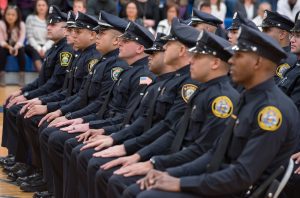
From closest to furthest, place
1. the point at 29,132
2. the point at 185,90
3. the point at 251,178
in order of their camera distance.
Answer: the point at 251,178 < the point at 185,90 < the point at 29,132

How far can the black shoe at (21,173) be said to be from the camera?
22.6 ft

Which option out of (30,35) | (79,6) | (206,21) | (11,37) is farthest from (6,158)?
(30,35)

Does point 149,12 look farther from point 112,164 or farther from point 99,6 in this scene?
point 112,164

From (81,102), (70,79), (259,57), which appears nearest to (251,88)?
(259,57)

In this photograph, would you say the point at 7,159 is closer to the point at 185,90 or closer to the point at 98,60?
the point at 98,60

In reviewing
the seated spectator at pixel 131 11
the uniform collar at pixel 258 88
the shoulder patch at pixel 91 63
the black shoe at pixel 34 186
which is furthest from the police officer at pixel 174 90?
the seated spectator at pixel 131 11

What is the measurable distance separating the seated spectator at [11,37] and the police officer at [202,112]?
8058mm

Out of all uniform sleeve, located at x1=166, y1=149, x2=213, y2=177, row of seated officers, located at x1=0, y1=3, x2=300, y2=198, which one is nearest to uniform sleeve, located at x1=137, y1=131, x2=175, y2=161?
row of seated officers, located at x1=0, y1=3, x2=300, y2=198

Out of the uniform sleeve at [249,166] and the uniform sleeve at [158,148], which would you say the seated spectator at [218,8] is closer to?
the uniform sleeve at [158,148]

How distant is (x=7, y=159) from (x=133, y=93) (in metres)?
2.22

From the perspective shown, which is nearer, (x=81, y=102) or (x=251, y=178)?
(x=251, y=178)

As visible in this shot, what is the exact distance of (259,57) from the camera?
3762mm

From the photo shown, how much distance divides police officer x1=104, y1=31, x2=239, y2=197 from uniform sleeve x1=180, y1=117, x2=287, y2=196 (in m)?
0.46

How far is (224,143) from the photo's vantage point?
3803 millimetres
